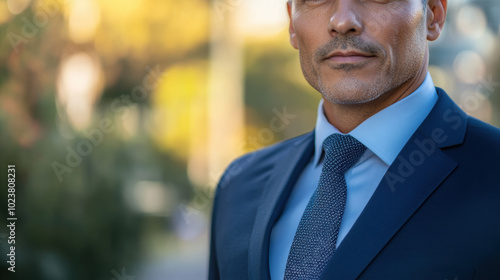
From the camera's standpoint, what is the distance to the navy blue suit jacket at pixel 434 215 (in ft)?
4.92

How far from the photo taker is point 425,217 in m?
1.57

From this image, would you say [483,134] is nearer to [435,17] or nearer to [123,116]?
[435,17]

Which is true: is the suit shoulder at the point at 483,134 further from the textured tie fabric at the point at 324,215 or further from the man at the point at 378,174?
the textured tie fabric at the point at 324,215

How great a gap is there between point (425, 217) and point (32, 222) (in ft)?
11.9

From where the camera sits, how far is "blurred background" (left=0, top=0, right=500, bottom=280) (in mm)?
4688

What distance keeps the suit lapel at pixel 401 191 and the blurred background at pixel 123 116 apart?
134 inches

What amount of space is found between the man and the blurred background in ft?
9.86

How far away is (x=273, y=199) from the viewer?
1980 mm

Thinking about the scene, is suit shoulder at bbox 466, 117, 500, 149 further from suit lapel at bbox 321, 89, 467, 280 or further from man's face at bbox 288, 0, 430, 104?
man's face at bbox 288, 0, 430, 104

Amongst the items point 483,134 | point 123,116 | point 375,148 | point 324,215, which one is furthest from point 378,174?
point 123,116

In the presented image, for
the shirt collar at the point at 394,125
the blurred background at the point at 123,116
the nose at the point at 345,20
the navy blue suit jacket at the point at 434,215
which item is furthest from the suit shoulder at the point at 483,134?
the blurred background at the point at 123,116

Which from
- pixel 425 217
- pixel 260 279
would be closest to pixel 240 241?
pixel 260 279

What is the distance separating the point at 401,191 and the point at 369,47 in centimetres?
39

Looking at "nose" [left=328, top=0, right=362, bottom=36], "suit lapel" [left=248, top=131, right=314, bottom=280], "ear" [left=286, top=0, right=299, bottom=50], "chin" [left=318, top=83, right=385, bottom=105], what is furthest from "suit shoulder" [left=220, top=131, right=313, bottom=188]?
"nose" [left=328, top=0, right=362, bottom=36]
